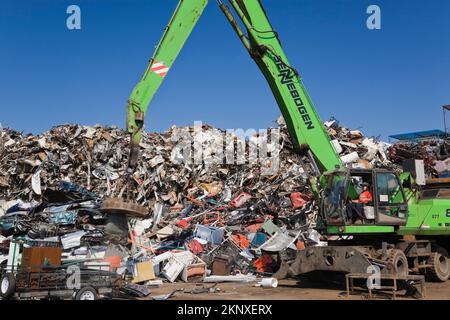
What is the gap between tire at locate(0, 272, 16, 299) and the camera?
8.42 m

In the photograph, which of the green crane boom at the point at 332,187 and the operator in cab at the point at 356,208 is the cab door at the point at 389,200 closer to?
the green crane boom at the point at 332,187

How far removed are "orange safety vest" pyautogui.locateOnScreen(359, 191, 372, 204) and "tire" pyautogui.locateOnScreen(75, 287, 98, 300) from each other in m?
5.85

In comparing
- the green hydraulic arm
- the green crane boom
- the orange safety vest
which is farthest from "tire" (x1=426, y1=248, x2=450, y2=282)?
the green hydraulic arm

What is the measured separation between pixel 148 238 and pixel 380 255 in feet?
24.8

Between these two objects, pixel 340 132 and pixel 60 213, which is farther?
pixel 340 132

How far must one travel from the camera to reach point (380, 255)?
10.2 meters

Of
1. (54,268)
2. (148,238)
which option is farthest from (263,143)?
(54,268)

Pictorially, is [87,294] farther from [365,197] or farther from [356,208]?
[365,197]

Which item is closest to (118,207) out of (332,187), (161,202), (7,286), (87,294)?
(87,294)

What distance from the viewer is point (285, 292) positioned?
1032 centimetres

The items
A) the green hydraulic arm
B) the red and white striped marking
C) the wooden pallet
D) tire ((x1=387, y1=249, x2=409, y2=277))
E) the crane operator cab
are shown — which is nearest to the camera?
the wooden pallet

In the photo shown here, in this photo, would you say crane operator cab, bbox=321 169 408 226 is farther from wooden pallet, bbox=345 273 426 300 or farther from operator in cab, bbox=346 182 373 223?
wooden pallet, bbox=345 273 426 300

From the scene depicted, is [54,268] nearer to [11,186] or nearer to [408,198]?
[408,198]

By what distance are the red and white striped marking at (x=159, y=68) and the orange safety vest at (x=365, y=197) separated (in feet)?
16.5
